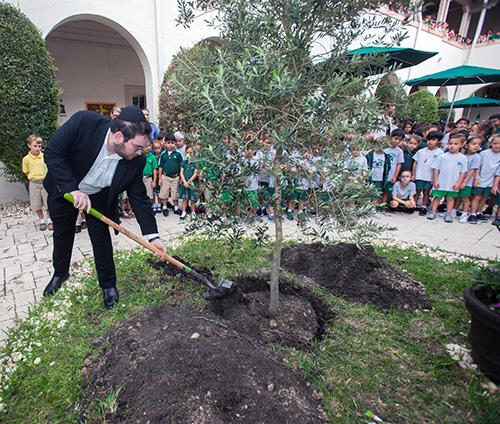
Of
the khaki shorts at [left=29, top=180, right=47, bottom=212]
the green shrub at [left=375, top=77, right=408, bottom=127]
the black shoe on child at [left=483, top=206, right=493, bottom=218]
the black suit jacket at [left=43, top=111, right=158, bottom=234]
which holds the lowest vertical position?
the black shoe on child at [left=483, top=206, right=493, bottom=218]

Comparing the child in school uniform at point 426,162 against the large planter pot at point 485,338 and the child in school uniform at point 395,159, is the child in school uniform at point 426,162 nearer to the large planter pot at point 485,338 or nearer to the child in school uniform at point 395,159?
the child in school uniform at point 395,159

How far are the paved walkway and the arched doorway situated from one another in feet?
19.9

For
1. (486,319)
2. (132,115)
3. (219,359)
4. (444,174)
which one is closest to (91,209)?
(132,115)

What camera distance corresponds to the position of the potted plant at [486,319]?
2123 mm

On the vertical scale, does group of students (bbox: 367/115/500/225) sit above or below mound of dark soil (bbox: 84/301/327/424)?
above

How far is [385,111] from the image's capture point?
2160 millimetres

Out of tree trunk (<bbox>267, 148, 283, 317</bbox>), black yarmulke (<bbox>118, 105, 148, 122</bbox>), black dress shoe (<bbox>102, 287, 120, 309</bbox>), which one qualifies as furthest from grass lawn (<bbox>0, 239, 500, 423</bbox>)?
black yarmulke (<bbox>118, 105, 148, 122</bbox>)

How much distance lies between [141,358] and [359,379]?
1.60m

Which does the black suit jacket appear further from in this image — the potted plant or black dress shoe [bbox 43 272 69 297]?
the potted plant

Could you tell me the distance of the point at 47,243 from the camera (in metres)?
4.87

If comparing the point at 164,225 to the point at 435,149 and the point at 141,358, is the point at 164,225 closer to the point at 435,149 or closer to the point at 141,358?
the point at 141,358

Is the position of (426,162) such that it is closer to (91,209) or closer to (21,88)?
(91,209)

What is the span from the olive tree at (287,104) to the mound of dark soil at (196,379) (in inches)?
42.0

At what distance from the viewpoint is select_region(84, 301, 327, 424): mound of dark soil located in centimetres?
188
